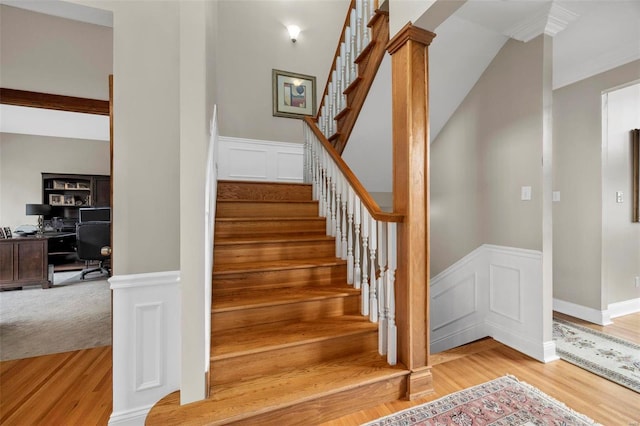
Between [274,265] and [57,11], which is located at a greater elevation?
[57,11]

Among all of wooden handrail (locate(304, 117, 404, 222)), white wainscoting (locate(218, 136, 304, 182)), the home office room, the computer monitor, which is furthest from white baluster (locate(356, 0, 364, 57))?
the computer monitor

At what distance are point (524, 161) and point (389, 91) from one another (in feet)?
4.04

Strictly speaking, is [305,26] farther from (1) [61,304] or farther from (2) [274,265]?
(1) [61,304]

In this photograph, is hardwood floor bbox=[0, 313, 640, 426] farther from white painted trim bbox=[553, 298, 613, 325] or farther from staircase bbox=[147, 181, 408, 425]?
white painted trim bbox=[553, 298, 613, 325]

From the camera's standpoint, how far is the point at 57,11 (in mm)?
1621

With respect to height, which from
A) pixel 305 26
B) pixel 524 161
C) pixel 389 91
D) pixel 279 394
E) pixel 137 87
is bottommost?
pixel 279 394

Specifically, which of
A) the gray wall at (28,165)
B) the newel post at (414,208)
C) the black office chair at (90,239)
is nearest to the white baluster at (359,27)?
the newel post at (414,208)

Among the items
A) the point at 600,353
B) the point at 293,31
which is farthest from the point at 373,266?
the point at 293,31

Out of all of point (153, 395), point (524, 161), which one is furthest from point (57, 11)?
point (524, 161)

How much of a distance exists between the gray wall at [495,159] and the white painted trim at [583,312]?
1287 mm

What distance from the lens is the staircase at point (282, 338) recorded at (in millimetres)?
1431

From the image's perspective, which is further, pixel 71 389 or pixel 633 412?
pixel 71 389

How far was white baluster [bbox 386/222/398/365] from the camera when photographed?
175 cm

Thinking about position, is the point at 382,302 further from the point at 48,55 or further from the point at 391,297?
the point at 48,55
